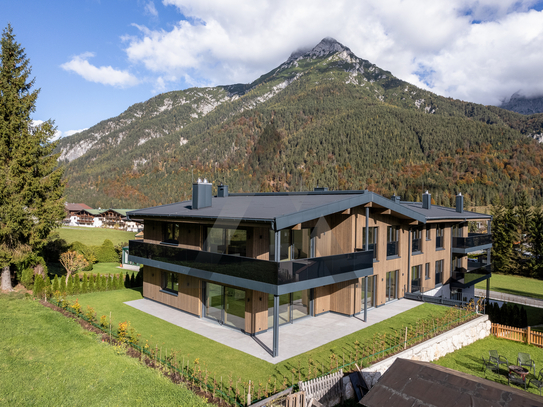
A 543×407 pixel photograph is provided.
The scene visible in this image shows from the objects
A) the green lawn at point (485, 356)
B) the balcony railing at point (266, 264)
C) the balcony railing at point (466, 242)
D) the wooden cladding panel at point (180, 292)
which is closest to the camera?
the balcony railing at point (266, 264)

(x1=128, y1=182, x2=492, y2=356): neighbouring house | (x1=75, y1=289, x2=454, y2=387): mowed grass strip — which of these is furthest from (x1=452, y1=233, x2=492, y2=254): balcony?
(x1=75, y1=289, x2=454, y2=387): mowed grass strip

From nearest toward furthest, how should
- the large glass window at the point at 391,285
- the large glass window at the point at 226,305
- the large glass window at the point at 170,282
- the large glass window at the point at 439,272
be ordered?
the large glass window at the point at 226,305
the large glass window at the point at 170,282
the large glass window at the point at 391,285
the large glass window at the point at 439,272

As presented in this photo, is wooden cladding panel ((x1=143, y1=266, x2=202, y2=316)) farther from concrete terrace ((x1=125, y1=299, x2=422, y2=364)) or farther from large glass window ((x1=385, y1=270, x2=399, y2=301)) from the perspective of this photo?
large glass window ((x1=385, y1=270, x2=399, y2=301))

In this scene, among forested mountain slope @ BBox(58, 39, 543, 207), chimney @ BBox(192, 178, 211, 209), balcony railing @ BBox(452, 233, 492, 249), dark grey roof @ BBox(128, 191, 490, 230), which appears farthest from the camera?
forested mountain slope @ BBox(58, 39, 543, 207)

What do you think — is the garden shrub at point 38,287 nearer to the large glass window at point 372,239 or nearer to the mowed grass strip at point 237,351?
the mowed grass strip at point 237,351

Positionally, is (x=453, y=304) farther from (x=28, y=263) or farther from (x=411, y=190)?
(x=411, y=190)

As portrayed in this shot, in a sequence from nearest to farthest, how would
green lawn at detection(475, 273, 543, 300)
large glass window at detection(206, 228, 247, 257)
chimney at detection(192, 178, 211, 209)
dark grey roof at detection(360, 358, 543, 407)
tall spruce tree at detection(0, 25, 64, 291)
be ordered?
dark grey roof at detection(360, 358, 543, 407) < large glass window at detection(206, 228, 247, 257) < chimney at detection(192, 178, 211, 209) < tall spruce tree at detection(0, 25, 64, 291) < green lawn at detection(475, 273, 543, 300)

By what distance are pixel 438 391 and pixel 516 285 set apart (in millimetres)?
37084

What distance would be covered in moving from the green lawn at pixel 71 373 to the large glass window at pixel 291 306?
5.67 metres

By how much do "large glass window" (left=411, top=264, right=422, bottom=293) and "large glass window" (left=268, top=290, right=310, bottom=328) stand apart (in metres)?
8.59

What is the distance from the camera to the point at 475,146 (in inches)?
4235

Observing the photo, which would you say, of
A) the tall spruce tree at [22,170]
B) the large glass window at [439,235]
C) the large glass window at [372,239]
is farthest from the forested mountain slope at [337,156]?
the large glass window at [372,239]

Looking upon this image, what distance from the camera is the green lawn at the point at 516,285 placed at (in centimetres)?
3069

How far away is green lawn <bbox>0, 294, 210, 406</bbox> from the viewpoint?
8.48 m
